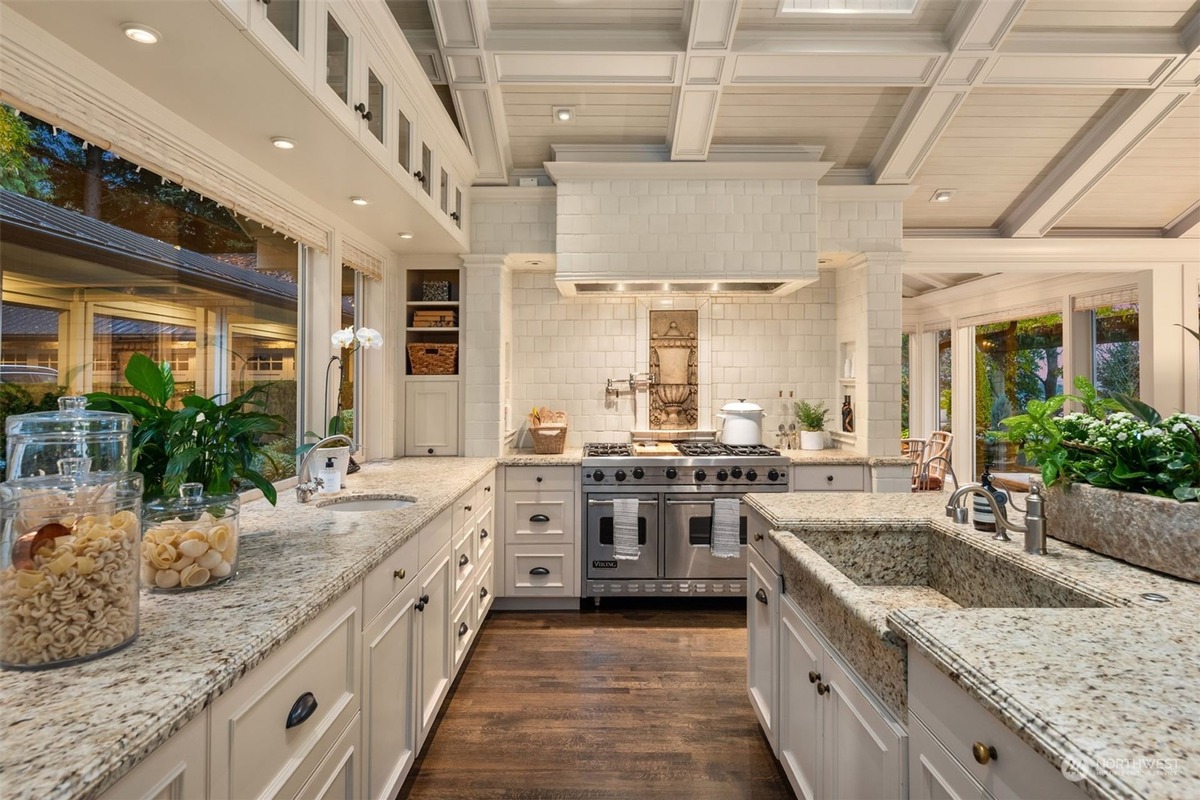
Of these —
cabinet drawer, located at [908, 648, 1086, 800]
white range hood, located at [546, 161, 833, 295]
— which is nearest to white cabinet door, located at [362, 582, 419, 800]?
cabinet drawer, located at [908, 648, 1086, 800]

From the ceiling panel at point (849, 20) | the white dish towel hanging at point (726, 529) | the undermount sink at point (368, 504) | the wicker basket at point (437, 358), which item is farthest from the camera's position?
the wicker basket at point (437, 358)

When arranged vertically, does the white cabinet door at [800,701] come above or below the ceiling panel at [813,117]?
below

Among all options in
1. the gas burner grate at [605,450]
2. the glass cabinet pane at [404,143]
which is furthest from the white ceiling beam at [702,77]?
the gas burner grate at [605,450]

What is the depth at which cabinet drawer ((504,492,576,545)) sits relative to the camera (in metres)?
3.74

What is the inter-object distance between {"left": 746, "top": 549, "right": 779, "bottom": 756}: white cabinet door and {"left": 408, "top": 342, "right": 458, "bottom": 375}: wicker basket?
8.05 feet

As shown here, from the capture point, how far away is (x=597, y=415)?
14.5ft

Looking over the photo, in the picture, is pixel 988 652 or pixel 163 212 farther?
pixel 163 212

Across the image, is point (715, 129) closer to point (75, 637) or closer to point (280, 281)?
point (280, 281)

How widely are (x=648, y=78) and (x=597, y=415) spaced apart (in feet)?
7.47

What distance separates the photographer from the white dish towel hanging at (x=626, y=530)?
3.67 meters

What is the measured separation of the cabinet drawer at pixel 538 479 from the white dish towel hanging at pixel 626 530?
344 millimetres

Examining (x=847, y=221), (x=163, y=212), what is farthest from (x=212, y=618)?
(x=847, y=221)

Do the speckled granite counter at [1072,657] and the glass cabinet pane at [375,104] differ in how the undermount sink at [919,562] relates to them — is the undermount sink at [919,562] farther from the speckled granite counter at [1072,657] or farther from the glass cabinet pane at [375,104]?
the glass cabinet pane at [375,104]

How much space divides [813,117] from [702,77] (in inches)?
32.3
